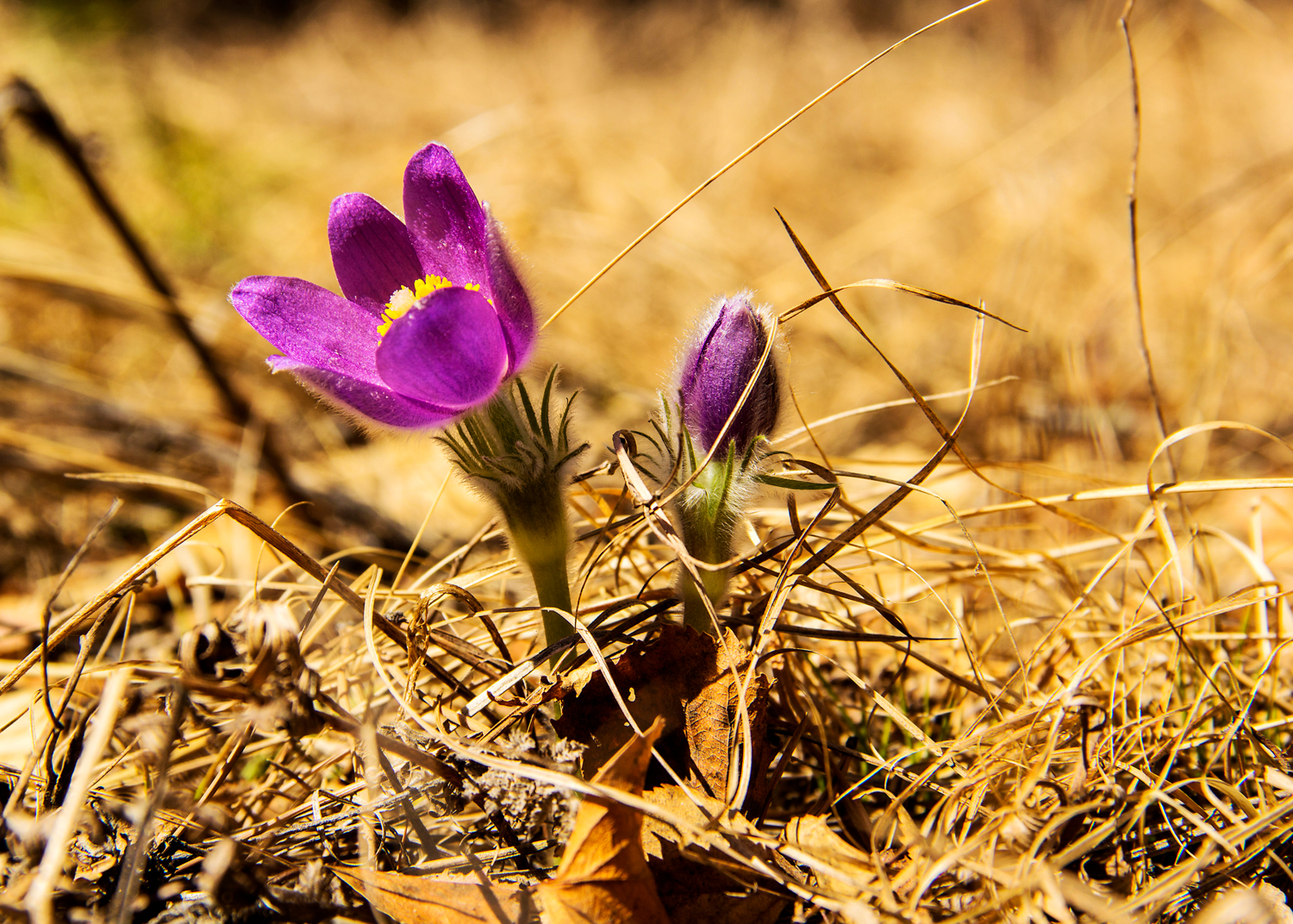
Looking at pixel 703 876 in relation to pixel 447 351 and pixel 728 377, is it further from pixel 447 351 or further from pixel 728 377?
pixel 447 351

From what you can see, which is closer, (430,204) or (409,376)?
(409,376)

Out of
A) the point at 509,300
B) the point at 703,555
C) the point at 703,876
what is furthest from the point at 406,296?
the point at 703,876

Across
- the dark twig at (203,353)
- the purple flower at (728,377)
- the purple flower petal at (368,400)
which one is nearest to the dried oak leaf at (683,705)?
the purple flower at (728,377)

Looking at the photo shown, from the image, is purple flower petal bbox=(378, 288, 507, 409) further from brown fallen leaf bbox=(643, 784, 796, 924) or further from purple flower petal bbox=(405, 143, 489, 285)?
brown fallen leaf bbox=(643, 784, 796, 924)

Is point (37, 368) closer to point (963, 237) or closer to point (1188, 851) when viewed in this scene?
point (1188, 851)

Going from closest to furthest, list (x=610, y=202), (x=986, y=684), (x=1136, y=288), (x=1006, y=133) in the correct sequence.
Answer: (x=986, y=684), (x=1136, y=288), (x=610, y=202), (x=1006, y=133)

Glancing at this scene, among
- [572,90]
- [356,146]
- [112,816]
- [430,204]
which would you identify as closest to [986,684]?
[430,204]

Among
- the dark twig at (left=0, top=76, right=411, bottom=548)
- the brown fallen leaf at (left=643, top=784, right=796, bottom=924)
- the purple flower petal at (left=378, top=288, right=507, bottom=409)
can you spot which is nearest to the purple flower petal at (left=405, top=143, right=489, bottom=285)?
the purple flower petal at (left=378, top=288, right=507, bottom=409)
